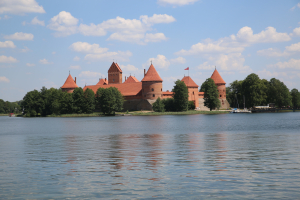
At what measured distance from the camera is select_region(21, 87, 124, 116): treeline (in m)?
85.4

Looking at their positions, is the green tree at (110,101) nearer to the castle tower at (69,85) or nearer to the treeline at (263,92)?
the castle tower at (69,85)

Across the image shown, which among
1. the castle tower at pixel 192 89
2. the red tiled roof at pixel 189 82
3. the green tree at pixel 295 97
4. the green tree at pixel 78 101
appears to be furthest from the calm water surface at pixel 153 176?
the green tree at pixel 295 97

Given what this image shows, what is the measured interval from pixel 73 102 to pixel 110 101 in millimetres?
9092

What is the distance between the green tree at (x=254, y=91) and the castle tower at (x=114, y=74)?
47527mm

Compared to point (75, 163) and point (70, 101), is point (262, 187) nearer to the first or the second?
point (75, 163)

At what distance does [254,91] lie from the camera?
95438mm

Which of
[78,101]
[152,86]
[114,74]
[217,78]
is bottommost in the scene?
[78,101]

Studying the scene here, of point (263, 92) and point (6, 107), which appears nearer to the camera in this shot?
point (263, 92)

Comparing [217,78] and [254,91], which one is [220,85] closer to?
[217,78]

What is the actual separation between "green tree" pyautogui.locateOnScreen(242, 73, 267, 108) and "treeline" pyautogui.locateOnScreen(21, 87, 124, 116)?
36.3 meters

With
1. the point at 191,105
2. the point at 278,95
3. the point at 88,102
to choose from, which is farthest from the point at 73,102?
the point at 278,95

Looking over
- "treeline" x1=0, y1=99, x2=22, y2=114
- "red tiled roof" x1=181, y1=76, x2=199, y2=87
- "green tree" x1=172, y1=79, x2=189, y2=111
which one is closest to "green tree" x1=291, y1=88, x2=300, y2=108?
"red tiled roof" x1=181, y1=76, x2=199, y2=87

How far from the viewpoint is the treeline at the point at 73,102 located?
85438mm

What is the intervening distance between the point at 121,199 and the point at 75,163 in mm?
5703
